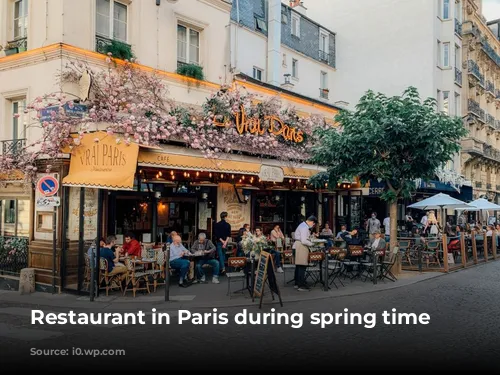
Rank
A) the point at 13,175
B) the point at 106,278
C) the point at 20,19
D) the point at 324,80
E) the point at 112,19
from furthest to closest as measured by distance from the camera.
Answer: the point at 324,80 → the point at 20,19 → the point at 112,19 → the point at 13,175 → the point at 106,278

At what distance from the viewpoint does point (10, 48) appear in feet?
42.6

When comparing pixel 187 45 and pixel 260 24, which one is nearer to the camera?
pixel 187 45

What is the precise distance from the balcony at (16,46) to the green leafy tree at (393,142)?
8852 mm

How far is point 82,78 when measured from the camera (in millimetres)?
11688

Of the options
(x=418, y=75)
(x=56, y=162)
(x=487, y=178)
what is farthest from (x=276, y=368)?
(x=487, y=178)

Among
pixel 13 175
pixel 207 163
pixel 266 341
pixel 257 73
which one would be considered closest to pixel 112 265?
pixel 207 163

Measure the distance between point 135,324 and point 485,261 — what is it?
48.1 feet

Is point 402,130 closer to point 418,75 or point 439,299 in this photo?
point 439,299

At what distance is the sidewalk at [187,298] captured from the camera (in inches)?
376

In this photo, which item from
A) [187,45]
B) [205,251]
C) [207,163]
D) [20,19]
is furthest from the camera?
[187,45]

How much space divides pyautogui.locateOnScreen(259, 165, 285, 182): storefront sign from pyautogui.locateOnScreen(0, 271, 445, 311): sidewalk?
3.50m

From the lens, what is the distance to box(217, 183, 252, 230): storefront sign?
51.9ft

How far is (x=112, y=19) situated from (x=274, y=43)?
1051cm

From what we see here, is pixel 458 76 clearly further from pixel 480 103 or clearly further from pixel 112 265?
pixel 112 265
